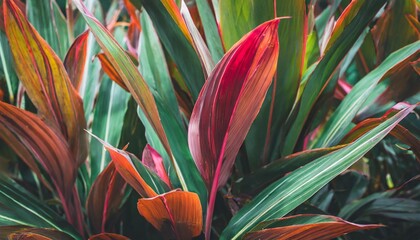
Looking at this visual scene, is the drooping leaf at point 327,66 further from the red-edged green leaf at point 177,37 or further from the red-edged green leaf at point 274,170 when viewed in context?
Answer: the red-edged green leaf at point 177,37

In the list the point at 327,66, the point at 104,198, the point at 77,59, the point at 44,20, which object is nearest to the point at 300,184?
the point at 327,66

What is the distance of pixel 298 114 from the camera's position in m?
0.90

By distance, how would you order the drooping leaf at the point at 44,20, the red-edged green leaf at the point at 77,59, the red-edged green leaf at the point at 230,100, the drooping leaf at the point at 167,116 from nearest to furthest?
the red-edged green leaf at the point at 230,100 → the drooping leaf at the point at 167,116 → the red-edged green leaf at the point at 77,59 → the drooping leaf at the point at 44,20

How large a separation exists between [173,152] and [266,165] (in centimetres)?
15

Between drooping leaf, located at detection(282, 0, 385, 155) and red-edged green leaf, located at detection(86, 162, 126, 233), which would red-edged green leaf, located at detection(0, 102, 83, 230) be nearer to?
red-edged green leaf, located at detection(86, 162, 126, 233)

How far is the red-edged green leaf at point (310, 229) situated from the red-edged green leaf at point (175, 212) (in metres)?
0.08

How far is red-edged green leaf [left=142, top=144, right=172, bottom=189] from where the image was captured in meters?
0.82

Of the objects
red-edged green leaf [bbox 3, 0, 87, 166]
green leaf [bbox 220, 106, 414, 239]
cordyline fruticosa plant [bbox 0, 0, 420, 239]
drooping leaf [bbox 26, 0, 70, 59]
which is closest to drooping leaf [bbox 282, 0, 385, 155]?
cordyline fruticosa plant [bbox 0, 0, 420, 239]

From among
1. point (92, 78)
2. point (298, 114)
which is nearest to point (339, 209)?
point (298, 114)

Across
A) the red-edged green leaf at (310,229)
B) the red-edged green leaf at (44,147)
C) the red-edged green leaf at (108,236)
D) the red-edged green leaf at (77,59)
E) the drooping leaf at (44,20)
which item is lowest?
the red-edged green leaf at (310,229)

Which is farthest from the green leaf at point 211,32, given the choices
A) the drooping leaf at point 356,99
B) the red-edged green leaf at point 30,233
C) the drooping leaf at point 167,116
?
the red-edged green leaf at point 30,233

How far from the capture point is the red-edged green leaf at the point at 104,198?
907 mm

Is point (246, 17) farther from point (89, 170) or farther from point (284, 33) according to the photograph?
point (89, 170)

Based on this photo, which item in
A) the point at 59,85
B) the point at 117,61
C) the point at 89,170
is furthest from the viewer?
the point at 89,170
